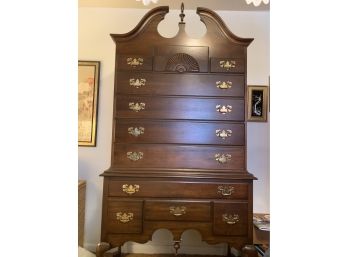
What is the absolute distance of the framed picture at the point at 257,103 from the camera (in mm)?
2354

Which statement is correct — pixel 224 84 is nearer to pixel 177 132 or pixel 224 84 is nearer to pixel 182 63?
pixel 182 63

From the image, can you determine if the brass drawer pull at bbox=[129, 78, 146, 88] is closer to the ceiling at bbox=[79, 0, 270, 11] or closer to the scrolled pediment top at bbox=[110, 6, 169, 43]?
the scrolled pediment top at bbox=[110, 6, 169, 43]

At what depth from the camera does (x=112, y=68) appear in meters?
2.37

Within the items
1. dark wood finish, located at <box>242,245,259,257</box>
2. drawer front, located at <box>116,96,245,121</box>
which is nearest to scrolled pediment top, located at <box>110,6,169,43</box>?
drawer front, located at <box>116,96,245,121</box>

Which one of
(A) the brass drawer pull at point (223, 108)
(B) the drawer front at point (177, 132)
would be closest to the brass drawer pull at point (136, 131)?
(B) the drawer front at point (177, 132)

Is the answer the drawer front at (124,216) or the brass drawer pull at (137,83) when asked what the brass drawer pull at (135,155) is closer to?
the drawer front at (124,216)

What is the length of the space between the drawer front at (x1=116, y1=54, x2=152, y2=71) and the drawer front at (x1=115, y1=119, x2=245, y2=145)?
1.22 feet

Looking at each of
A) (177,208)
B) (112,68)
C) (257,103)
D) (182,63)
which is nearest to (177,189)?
(177,208)

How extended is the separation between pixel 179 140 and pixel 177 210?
461 mm
